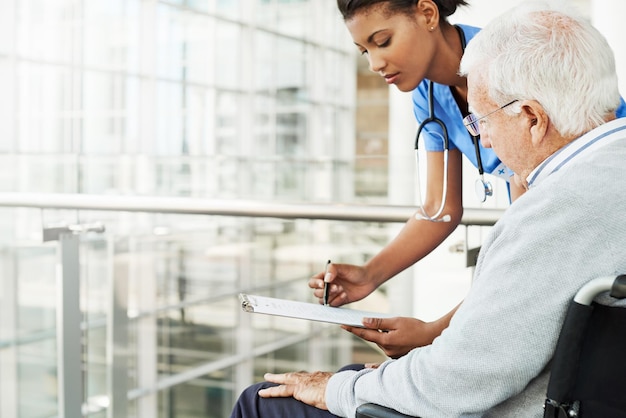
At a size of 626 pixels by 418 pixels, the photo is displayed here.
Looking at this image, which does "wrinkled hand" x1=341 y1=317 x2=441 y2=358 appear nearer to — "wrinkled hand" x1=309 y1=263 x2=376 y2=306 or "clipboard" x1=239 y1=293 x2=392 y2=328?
"clipboard" x1=239 y1=293 x2=392 y2=328

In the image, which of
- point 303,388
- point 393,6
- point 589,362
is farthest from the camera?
Result: point 393,6

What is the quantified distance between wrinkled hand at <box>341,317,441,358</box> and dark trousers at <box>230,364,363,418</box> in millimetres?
155

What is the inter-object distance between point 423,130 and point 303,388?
66 centimetres

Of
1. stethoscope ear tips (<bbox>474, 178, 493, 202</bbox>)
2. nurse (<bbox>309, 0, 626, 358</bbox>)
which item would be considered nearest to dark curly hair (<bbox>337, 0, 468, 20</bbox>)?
nurse (<bbox>309, 0, 626, 358</bbox>)

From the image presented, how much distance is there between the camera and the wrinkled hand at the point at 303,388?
117 centimetres

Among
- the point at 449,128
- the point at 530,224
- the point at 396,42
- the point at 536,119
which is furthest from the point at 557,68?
the point at 449,128

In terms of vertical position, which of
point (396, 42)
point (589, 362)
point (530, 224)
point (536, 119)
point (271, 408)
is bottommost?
point (271, 408)

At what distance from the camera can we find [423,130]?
163 centimetres

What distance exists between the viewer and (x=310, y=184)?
13234 mm

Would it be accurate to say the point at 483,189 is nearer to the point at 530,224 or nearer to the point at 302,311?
the point at 302,311

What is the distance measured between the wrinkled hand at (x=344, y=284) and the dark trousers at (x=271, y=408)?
12.0 inches

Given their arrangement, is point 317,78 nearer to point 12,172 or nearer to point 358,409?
point 12,172

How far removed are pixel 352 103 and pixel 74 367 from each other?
13.2 meters

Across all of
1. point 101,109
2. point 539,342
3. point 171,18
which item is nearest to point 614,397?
point 539,342
